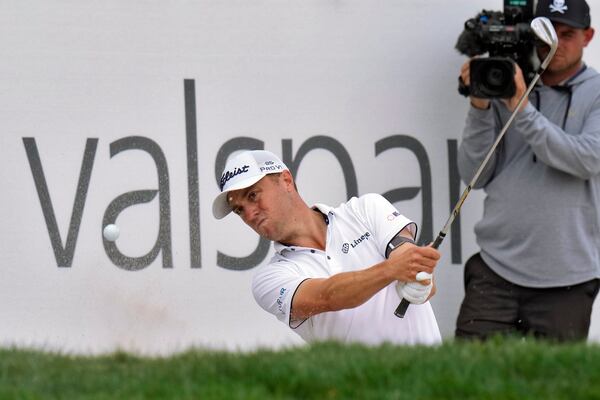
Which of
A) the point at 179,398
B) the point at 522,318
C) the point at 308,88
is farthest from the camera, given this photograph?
the point at 308,88

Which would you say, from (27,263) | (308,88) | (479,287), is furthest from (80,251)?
(479,287)

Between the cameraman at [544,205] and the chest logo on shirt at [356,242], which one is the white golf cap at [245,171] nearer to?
the chest logo on shirt at [356,242]

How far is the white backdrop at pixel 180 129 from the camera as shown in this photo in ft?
23.0

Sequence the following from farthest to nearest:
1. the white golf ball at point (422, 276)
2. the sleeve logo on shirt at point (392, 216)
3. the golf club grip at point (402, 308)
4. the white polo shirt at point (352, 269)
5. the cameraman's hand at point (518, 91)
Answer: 1. the cameraman's hand at point (518, 91)
2. the sleeve logo on shirt at point (392, 216)
3. the white polo shirt at point (352, 269)
4. the golf club grip at point (402, 308)
5. the white golf ball at point (422, 276)

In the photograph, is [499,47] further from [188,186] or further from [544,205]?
[188,186]

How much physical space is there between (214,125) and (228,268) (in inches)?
28.8

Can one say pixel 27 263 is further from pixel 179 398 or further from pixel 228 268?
pixel 179 398

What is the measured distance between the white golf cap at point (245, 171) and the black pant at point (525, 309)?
1.60 metres

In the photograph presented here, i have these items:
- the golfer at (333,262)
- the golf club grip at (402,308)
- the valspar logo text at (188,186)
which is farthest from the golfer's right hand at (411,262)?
the valspar logo text at (188,186)

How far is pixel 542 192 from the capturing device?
22.7ft

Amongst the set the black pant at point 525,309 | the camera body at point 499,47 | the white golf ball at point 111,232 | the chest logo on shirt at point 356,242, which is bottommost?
the black pant at point 525,309

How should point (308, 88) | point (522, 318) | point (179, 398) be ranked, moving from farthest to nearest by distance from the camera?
point (308, 88) → point (522, 318) → point (179, 398)

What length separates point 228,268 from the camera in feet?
23.6

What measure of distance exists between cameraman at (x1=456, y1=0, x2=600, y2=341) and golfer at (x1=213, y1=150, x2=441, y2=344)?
130 cm
